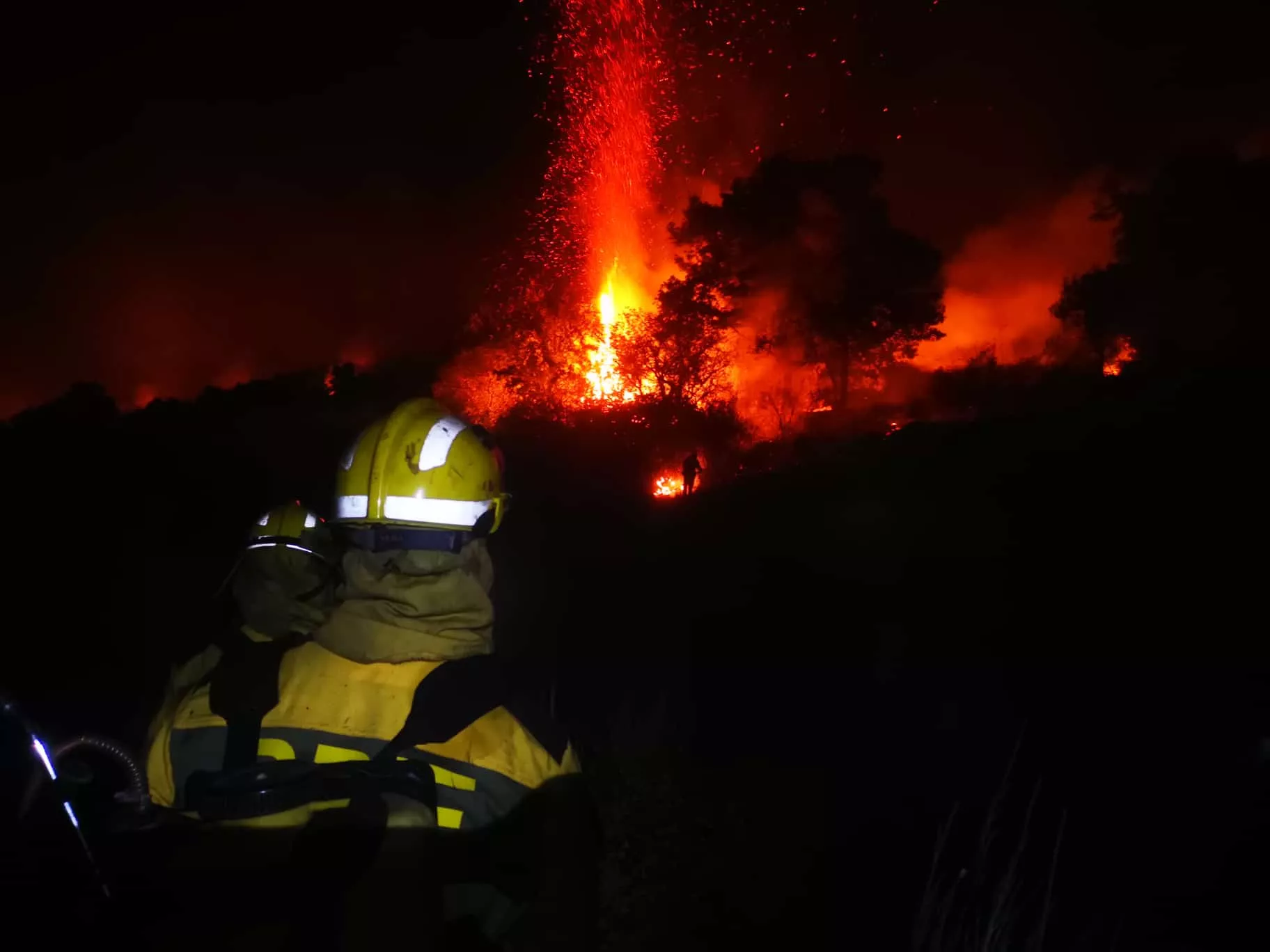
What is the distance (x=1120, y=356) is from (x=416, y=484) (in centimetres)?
3483

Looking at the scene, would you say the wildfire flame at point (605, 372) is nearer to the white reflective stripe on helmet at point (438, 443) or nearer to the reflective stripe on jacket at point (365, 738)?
the white reflective stripe on helmet at point (438, 443)

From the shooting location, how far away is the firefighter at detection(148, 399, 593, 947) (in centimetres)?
164

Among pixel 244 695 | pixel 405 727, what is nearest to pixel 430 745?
pixel 405 727

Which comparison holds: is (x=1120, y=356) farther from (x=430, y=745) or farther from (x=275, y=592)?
(x=430, y=745)

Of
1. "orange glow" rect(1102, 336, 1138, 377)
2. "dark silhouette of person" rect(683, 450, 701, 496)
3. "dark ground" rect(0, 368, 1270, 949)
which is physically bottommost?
"dark ground" rect(0, 368, 1270, 949)

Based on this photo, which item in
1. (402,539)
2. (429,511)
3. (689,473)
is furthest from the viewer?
(689,473)

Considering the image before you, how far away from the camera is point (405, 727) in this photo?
5.38 feet

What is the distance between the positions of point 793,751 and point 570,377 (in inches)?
1146

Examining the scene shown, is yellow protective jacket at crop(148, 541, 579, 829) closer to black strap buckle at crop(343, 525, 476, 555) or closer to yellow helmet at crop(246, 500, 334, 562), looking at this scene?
black strap buckle at crop(343, 525, 476, 555)

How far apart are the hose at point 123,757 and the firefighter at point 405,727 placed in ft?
0.41

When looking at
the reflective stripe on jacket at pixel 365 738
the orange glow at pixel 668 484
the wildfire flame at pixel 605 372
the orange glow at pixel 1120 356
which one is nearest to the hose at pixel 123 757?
the reflective stripe on jacket at pixel 365 738

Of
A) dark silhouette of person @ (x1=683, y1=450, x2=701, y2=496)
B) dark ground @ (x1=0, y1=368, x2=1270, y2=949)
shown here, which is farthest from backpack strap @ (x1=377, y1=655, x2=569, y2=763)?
dark silhouette of person @ (x1=683, y1=450, x2=701, y2=496)

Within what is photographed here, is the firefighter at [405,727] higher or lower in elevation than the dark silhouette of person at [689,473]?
lower

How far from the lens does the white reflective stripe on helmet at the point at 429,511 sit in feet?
6.86
